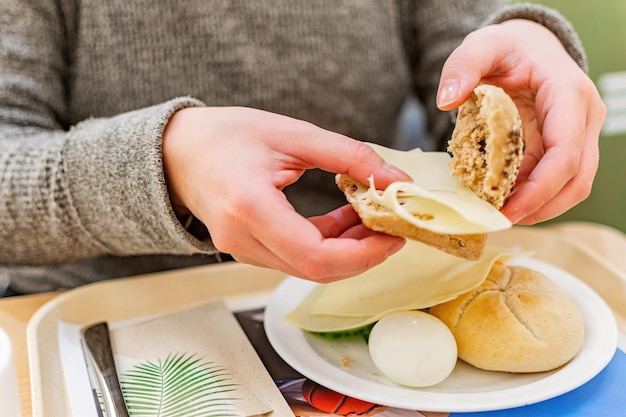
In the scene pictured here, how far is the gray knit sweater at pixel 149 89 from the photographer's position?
823mm

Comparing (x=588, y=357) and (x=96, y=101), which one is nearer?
(x=588, y=357)

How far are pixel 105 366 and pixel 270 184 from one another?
1.06 feet

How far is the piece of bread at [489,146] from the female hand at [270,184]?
9 cm

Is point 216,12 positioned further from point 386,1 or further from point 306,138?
point 306,138

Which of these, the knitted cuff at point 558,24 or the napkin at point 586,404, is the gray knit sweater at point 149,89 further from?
the napkin at point 586,404

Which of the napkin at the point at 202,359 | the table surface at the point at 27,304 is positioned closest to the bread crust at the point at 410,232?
the napkin at the point at 202,359

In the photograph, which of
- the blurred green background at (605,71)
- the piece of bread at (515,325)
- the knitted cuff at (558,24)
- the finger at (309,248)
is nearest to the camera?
the finger at (309,248)

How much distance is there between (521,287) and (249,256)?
34 centimetres

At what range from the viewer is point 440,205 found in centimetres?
64

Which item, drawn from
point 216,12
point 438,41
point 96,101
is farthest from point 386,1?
point 96,101

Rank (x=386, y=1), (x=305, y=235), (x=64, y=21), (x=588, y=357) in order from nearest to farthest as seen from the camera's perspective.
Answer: (x=305, y=235), (x=588, y=357), (x=64, y=21), (x=386, y=1)

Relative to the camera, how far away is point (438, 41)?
121cm

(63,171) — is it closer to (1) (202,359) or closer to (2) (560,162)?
(1) (202,359)

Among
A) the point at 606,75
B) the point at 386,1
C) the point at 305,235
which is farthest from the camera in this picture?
the point at 606,75
